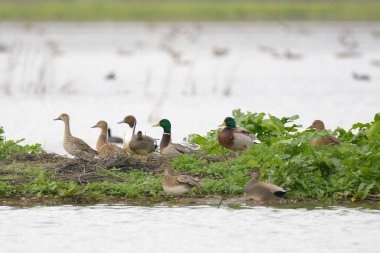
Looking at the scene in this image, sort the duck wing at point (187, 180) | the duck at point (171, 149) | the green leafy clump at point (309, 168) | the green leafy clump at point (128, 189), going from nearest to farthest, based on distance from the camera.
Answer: the duck wing at point (187, 180) < the green leafy clump at point (309, 168) < the green leafy clump at point (128, 189) < the duck at point (171, 149)

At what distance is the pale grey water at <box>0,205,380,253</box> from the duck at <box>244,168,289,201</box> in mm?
149

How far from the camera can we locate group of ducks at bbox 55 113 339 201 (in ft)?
35.7

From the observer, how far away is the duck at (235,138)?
12.6 metres

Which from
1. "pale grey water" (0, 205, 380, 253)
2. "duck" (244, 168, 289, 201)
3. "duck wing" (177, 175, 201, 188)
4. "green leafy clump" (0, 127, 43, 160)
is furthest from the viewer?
"green leafy clump" (0, 127, 43, 160)

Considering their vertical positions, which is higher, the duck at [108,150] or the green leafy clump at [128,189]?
the duck at [108,150]

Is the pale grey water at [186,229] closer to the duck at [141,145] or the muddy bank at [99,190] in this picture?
the muddy bank at [99,190]

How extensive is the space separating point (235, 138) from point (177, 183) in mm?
1800

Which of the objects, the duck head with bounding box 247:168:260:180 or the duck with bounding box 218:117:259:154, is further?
the duck with bounding box 218:117:259:154

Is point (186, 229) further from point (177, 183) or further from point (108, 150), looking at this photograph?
point (108, 150)

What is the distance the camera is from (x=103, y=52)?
4859 cm
